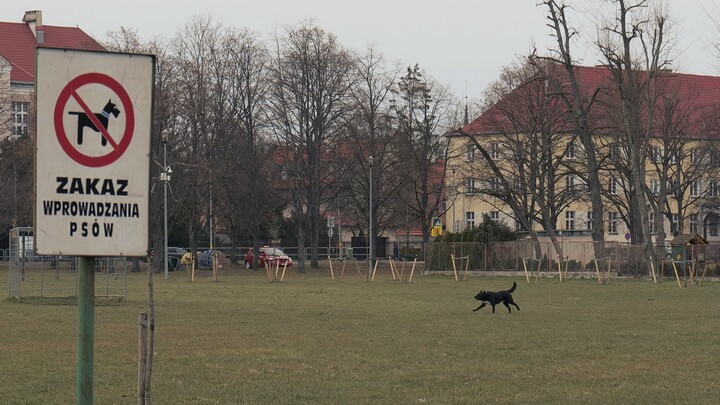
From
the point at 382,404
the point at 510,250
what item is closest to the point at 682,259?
the point at 510,250

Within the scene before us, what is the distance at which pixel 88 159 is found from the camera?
531 centimetres

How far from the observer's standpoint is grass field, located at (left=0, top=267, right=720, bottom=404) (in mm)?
14414

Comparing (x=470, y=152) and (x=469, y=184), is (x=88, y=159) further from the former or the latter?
(x=469, y=184)

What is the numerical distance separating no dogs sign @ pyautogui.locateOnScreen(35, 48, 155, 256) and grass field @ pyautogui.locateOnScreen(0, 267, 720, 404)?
27.5 feet

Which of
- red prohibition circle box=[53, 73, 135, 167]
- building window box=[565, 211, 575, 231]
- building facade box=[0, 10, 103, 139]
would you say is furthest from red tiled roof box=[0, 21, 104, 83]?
red prohibition circle box=[53, 73, 135, 167]

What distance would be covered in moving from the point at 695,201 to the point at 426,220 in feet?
70.1

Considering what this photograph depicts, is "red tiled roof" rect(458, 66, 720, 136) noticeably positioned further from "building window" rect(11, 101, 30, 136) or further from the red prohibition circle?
the red prohibition circle

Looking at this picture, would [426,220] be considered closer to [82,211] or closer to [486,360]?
[486,360]

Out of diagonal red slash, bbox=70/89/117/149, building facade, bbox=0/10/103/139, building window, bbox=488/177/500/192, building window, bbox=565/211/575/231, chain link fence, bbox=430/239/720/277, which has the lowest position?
chain link fence, bbox=430/239/720/277

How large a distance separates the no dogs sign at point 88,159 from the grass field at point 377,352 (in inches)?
330

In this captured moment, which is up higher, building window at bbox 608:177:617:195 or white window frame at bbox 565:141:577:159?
white window frame at bbox 565:141:577:159

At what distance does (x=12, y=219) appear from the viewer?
79438 mm

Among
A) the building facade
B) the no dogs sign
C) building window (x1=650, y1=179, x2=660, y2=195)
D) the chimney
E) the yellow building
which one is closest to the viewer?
the no dogs sign

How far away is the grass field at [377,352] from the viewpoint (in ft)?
→ 47.3
